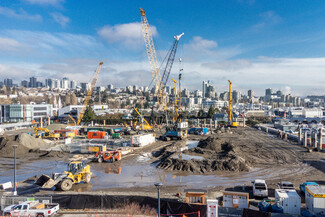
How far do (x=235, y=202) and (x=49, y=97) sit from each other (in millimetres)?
167620

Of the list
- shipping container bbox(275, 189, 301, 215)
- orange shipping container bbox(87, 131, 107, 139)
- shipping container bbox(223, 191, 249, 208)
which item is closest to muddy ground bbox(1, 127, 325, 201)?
shipping container bbox(223, 191, 249, 208)

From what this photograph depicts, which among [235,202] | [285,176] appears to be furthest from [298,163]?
[235,202]

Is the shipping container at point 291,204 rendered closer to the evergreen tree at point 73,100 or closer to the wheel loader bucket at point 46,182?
the wheel loader bucket at point 46,182

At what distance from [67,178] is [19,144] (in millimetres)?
17571

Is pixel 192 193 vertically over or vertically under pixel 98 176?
over

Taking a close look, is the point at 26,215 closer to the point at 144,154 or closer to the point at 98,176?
the point at 98,176

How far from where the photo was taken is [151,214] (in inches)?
451

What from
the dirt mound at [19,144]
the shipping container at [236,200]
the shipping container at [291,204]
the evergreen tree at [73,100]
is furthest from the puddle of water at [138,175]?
the evergreen tree at [73,100]

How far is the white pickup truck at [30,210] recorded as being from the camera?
11258 mm

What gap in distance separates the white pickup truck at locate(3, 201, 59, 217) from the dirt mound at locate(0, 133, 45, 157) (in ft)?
63.4

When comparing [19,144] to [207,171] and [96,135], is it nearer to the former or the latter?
[96,135]

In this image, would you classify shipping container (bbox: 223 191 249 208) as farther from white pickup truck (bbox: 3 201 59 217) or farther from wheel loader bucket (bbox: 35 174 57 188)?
wheel loader bucket (bbox: 35 174 57 188)

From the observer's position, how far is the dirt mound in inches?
1137

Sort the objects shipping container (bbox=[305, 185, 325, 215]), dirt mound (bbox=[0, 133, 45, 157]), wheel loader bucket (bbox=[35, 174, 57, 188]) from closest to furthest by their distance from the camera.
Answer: shipping container (bbox=[305, 185, 325, 215]), wheel loader bucket (bbox=[35, 174, 57, 188]), dirt mound (bbox=[0, 133, 45, 157])
